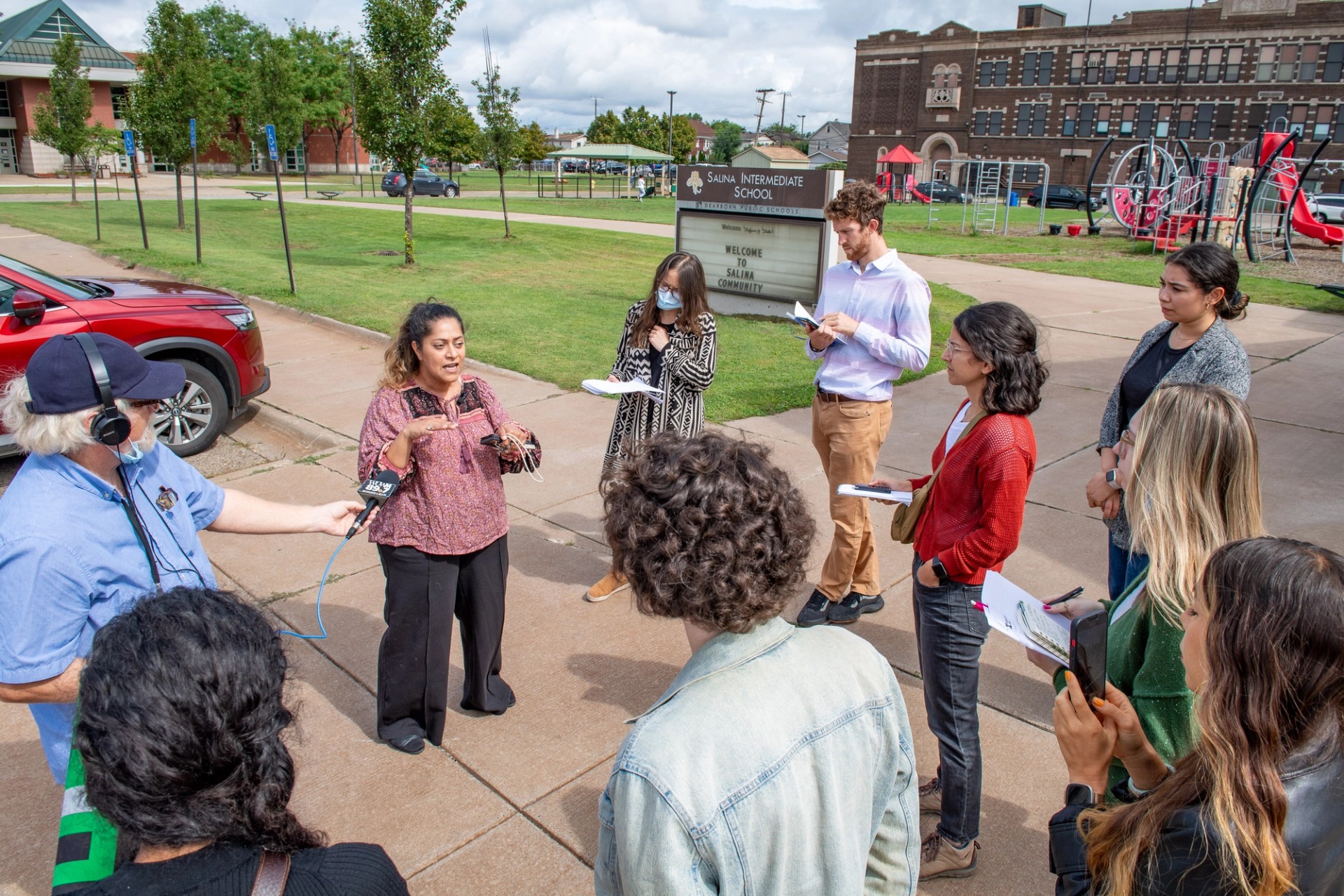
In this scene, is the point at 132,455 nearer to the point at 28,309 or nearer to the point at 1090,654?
the point at 1090,654

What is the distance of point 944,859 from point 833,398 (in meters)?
2.15

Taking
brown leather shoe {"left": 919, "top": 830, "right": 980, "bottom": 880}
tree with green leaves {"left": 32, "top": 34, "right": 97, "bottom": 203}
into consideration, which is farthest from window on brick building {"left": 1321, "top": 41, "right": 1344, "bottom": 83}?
brown leather shoe {"left": 919, "top": 830, "right": 980, "bottom": 880}

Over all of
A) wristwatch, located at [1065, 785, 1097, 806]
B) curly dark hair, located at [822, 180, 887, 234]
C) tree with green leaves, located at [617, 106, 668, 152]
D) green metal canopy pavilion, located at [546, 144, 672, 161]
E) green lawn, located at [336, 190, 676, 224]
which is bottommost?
wristwatch, located at [1065, 785, 1097, 806]

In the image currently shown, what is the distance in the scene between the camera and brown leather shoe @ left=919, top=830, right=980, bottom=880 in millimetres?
2807

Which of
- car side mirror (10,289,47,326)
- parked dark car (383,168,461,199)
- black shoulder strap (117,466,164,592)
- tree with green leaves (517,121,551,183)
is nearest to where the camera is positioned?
black shoulder strap (117,466,164,592)

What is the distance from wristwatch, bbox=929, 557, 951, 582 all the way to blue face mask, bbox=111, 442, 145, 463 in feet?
7.39

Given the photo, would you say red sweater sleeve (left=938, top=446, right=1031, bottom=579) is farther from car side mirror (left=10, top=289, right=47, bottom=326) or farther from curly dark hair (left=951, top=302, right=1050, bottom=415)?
car side mirror (left=10, top=289, right=47, bottom=326)

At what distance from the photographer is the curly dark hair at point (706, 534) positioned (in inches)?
60.2

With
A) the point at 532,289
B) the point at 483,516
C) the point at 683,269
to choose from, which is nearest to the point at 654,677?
the point at 483,516

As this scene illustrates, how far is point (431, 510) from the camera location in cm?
321

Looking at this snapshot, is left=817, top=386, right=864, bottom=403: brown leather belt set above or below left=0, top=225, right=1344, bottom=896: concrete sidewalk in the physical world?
above

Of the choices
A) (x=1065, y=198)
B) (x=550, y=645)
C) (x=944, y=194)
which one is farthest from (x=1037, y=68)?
(x=550, y=645)

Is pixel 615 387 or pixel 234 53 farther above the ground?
pixel 234 53

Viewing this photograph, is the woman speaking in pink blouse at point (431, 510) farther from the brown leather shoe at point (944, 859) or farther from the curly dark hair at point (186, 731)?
the brown leather shoe at point (944, 859)
